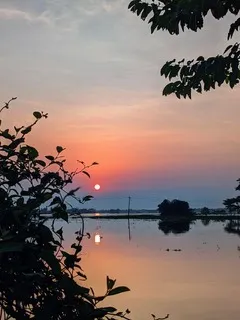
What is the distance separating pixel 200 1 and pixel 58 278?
1.77 m

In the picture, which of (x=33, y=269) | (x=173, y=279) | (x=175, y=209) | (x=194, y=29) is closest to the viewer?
(x=33, y=269)

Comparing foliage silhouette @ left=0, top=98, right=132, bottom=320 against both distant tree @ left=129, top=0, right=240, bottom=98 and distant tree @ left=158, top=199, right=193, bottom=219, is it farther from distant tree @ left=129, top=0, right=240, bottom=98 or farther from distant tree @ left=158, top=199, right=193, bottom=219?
distant tree @ left=158, top=199, right=193, bottom=219

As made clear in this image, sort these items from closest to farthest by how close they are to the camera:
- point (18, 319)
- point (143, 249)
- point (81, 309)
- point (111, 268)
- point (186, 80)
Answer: point (81, 309) < point (18, 319) < point (186, 80) < point (111, 268) < point (143, 249)

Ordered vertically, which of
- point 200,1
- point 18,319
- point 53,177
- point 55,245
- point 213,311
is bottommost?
point 213,311

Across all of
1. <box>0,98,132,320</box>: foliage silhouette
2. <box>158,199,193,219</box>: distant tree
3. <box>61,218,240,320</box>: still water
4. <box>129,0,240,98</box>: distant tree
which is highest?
<box>158,199,193,219</box>: distant tree

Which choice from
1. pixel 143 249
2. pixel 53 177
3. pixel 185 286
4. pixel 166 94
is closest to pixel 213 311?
pixel 185 286

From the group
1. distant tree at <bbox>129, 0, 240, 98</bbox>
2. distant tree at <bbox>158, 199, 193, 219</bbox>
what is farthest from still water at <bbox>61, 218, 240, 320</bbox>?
distant tree at <bbox>158, 199, 193, 219</bbox>

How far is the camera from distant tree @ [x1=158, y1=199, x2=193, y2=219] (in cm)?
8369

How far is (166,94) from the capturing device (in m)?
3.45

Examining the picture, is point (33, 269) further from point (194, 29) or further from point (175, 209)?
point (175, 209)

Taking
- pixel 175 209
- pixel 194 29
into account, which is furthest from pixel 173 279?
pixel 175 209

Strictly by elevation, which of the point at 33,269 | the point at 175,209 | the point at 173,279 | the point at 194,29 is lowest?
the point at 173,279

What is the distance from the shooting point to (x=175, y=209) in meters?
84.1

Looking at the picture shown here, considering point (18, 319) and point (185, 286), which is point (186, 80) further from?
point (185, 286)
